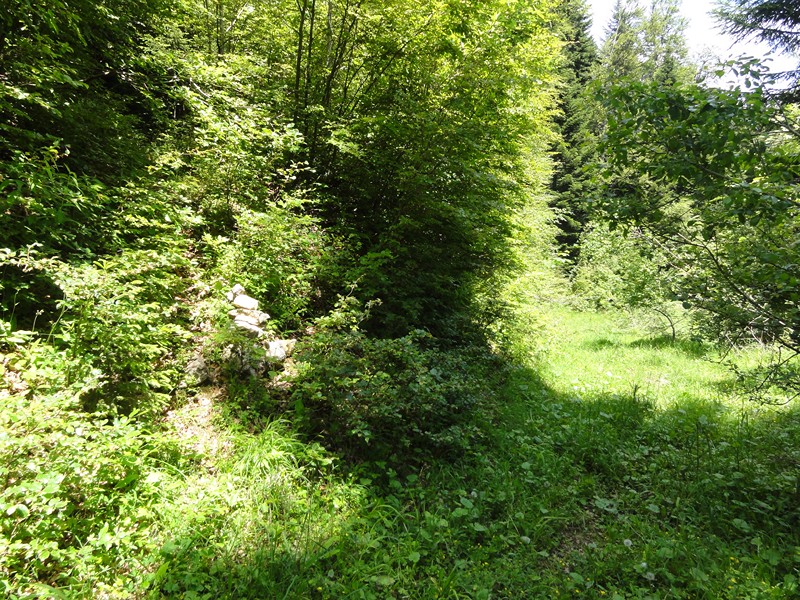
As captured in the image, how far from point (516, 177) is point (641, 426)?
4969mm

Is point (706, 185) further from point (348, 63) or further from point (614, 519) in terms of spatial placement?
point (348, 63)

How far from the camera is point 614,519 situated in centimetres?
356

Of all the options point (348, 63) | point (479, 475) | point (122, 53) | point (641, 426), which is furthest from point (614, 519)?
point (122, 53)

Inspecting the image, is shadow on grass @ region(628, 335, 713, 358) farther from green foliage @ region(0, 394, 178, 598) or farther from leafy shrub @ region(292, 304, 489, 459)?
green foliage @ region(0, 394, 178, 598)

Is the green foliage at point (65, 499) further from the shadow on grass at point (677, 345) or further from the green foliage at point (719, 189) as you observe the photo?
the shadow on grass at point (677, 345)

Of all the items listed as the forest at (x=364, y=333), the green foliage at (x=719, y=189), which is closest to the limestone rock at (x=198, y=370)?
the forest at (x=364, y=333)

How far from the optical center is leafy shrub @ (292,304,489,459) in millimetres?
3916

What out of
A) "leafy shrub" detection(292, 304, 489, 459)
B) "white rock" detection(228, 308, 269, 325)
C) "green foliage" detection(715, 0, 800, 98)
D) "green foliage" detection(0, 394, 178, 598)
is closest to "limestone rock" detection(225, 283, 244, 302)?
"white rock" detection(228, 308, 269, 325)

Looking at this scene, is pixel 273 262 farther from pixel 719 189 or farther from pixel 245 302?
pixel 719 189

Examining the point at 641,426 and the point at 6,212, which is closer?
the point at 6,212

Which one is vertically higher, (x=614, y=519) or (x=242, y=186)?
(x=242, y=186)

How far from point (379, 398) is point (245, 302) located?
6.56 ft

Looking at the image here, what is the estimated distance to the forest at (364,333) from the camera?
9.03 feet

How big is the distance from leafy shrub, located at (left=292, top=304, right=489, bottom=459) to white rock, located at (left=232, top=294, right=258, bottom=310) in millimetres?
788
